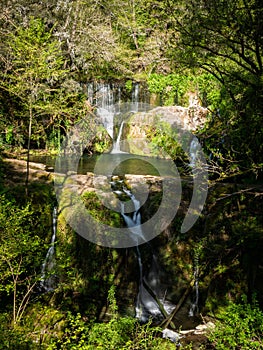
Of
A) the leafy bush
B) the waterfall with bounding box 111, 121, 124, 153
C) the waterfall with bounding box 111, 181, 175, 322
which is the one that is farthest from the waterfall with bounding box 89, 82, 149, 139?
the leafy bush

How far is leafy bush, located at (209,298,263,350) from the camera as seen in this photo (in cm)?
495

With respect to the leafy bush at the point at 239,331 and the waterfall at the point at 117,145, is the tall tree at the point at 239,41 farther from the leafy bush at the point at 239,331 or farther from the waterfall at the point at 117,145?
the waterfall at the point at 117,145

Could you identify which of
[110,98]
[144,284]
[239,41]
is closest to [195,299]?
[144,284]

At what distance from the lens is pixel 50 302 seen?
271 inches

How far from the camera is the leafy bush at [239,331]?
16.2ft

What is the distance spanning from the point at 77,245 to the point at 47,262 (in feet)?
2.44

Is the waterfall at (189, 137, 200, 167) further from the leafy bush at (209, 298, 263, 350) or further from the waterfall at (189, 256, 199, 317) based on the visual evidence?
the leafy bush at (209, 298, 263, 350)

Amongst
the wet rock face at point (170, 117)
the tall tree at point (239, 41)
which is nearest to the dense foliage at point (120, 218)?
the tall tree at point (239, 41)

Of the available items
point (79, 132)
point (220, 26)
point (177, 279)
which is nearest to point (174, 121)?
point (79, 132)

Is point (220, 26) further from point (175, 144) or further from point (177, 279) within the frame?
point (175, 144)

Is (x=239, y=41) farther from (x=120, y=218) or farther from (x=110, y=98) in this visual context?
(x=110, y=98)

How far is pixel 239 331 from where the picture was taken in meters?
5.13

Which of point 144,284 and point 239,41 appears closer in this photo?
point 239,41

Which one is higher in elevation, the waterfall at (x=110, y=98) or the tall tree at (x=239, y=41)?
the waterfall at (x=110, y=98)
